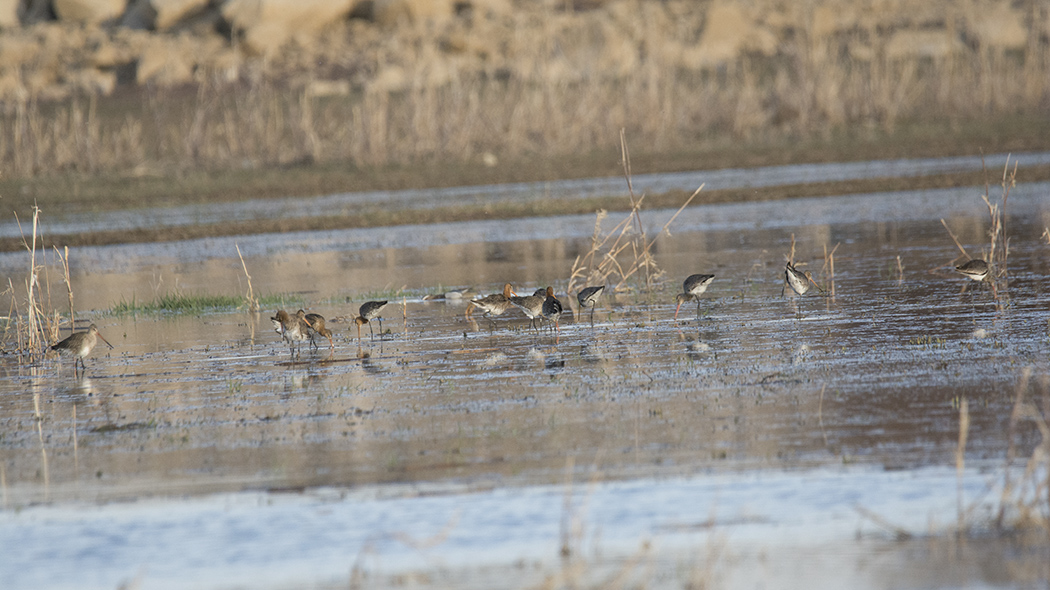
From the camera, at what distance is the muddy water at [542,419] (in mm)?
6770

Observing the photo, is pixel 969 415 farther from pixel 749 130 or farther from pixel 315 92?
pixel 315 92

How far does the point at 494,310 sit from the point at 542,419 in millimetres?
4256

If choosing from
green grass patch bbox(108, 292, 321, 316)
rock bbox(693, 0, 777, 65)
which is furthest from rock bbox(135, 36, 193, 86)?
green grass patch bbox(108, 292, 321, 316)

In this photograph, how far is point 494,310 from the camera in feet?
43.2

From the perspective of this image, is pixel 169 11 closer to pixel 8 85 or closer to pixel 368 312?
pixel 8 85

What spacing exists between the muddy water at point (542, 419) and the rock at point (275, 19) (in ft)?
125

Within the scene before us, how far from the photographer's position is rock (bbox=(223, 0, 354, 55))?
175 feet

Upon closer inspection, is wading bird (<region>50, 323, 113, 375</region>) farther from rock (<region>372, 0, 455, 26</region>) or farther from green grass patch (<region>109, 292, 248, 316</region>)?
rock (<region>372, 0, 455, 26</region>)

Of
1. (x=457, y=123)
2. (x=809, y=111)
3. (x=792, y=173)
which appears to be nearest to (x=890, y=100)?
(x=809, y=111)

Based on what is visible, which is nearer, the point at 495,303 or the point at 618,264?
the point at 495,303

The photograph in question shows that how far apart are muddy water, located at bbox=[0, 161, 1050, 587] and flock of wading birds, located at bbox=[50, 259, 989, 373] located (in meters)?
0.20

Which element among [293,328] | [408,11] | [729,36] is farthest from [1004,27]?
[293,328]

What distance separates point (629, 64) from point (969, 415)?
4033cm

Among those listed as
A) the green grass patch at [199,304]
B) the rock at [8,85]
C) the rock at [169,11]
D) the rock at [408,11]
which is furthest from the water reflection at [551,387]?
the rock at [169,11]
